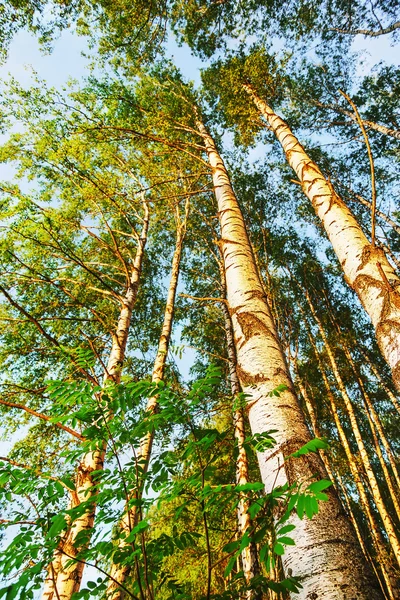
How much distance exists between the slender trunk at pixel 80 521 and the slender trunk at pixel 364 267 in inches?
49.8

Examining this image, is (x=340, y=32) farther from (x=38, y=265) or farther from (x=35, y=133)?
(x=38, y=265)

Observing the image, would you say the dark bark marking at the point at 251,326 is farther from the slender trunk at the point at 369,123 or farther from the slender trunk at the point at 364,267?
the slender trunk at the point at 369,123

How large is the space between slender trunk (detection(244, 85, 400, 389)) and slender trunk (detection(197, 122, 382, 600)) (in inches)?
18.6

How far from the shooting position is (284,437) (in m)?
1.14

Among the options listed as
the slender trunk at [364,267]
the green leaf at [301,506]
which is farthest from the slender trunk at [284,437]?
the slender trunk at [364,267]

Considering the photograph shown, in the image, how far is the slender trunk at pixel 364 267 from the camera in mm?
1384

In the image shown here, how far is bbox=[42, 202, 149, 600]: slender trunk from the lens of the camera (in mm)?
1032

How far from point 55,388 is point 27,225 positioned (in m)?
5.67

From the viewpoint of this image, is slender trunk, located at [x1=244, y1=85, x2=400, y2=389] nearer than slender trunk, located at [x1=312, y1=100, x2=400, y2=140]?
Yes

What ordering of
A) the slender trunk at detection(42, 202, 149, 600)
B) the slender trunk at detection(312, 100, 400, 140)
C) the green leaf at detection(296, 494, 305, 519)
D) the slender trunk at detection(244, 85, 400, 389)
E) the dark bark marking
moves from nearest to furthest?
the green leaf at detection(296, 494, 305, 519) → the slender trunk at detection(42, 202, 149, 600) → the slender trunk at detection(244, 85, 400, 389) → the dark bark marking → the slender trunk at detection(312, 100, 400, 140)

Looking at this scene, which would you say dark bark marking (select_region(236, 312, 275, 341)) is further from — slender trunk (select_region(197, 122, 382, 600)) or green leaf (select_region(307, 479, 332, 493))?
green leaf (select_region(307, 479, 332, 493))

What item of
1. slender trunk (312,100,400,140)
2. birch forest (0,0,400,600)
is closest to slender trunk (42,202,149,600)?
birch forest (0,0,400,600)

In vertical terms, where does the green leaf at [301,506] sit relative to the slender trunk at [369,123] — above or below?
below

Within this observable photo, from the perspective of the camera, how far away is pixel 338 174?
11.6 metres
